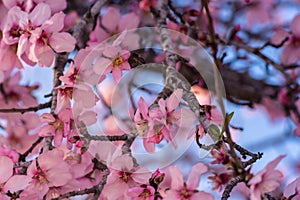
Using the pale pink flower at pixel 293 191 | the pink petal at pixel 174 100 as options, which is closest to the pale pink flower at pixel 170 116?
the pink petal at pixel 174 100

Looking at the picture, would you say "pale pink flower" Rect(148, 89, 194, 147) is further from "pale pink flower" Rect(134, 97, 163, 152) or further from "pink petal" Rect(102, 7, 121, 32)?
"pink petal" Rect(102, 7, 121, 32)

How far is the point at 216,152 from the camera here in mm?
1211

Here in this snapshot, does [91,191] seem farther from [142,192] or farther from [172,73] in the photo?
[172,73]

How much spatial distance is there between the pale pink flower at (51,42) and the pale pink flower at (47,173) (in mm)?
181

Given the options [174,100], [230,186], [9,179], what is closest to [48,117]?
[9,179]

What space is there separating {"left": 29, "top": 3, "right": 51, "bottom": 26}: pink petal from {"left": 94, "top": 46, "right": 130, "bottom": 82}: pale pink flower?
0.43 ft

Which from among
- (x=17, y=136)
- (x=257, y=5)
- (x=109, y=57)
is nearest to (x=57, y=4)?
(x=109, y=57)

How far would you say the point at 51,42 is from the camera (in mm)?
1204

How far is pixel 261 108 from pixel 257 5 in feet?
1.30

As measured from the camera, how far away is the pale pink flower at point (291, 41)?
5.57 ft

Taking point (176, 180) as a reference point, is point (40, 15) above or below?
above

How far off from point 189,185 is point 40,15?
16.7 inches

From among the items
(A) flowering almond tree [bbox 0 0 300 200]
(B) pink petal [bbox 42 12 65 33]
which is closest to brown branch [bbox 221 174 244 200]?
(A) flowering almond tree [bbox 0 0 300 200]

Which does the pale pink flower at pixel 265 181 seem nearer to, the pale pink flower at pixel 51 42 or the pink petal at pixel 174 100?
the pink petal at pixel 174 100
